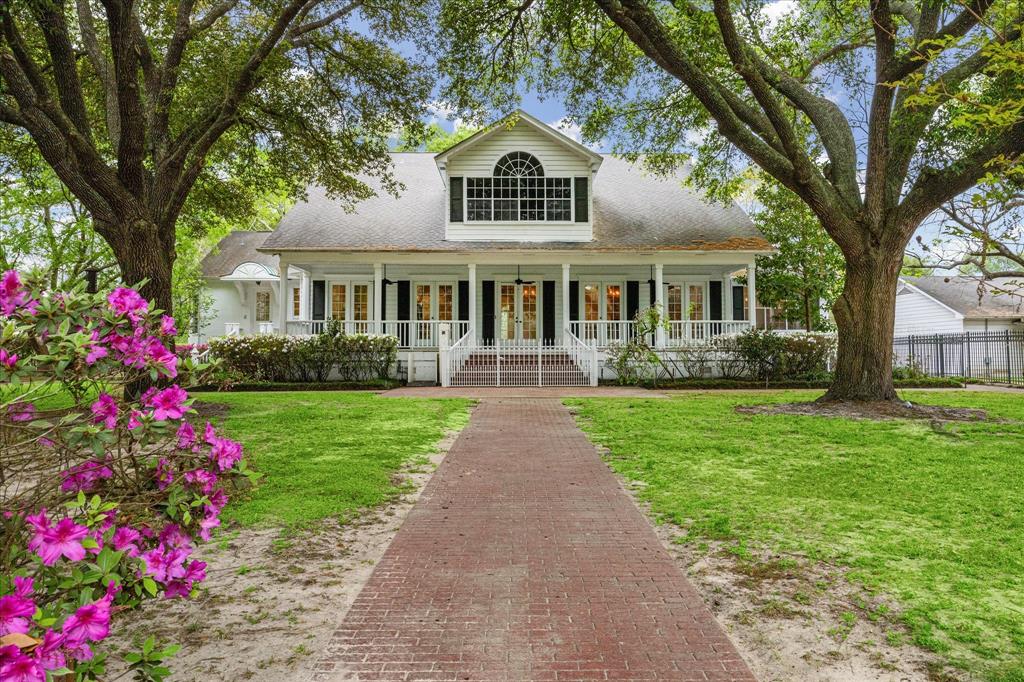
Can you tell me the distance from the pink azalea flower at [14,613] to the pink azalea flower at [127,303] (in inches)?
44.0

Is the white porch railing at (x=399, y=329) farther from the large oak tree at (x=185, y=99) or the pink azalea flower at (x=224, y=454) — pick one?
the pink azalea flower at (x=224, y=454)

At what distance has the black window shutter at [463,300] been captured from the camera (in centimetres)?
1962

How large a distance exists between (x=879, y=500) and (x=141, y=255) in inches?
429

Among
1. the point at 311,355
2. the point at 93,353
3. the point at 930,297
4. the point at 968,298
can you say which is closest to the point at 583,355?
the point at 311,355

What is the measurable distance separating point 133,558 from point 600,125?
14353 millimetres

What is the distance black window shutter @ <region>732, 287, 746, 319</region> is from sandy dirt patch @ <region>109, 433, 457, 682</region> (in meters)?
18.2

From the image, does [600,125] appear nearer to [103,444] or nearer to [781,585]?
[781,585]

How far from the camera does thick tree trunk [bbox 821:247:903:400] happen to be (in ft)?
35.2

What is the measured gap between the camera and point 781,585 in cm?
338

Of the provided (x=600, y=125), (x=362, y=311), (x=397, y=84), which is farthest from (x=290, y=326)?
(x=600, y=125)

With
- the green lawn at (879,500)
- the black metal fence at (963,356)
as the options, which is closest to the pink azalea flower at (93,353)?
the green lawn at (879,500)

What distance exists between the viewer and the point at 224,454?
2.33 metres

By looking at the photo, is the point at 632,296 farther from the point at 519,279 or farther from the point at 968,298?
the point at 968,298

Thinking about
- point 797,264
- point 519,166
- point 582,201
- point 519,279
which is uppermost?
point 519,166
